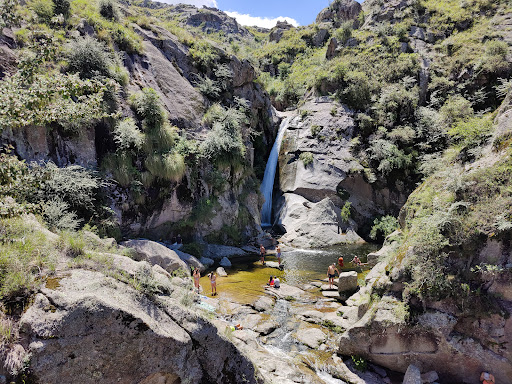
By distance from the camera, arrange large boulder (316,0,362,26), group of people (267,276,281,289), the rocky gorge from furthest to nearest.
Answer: large boulder (316,0,362,26) → group of people (267,276,281,289) → the rocky gorge

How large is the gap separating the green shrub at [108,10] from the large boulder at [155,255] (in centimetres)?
1532

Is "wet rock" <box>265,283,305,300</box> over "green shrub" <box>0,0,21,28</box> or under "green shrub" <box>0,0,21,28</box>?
under

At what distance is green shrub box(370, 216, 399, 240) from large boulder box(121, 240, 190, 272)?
48.3 feet

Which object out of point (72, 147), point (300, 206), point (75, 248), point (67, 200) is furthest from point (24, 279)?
point (300, 206)

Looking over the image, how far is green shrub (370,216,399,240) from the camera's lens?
62.5 ft

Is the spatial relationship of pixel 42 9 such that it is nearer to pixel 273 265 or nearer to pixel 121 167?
pixel 121 167

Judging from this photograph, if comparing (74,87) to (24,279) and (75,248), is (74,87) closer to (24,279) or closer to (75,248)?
(75,248)

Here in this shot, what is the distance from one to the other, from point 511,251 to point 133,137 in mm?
13831

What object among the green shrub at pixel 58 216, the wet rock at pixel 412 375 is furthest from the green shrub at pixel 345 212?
the green shrub at pixel 58 216

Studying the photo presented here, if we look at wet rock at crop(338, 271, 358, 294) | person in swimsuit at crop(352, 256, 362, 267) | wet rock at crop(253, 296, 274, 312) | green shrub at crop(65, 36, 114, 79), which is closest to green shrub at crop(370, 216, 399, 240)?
person in swimsuit at crop(352, 256, 362, 267)

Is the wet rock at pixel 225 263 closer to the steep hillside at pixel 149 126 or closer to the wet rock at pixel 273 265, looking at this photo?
the wet rock at pixel 273 265

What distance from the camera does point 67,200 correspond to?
30.6 feet

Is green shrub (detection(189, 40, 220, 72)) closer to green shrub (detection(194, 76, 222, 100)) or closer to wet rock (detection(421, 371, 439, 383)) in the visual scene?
green shrub (detection(194, 76, 222, 100))

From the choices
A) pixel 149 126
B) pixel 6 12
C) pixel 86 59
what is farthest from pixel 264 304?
pixel 86 59
